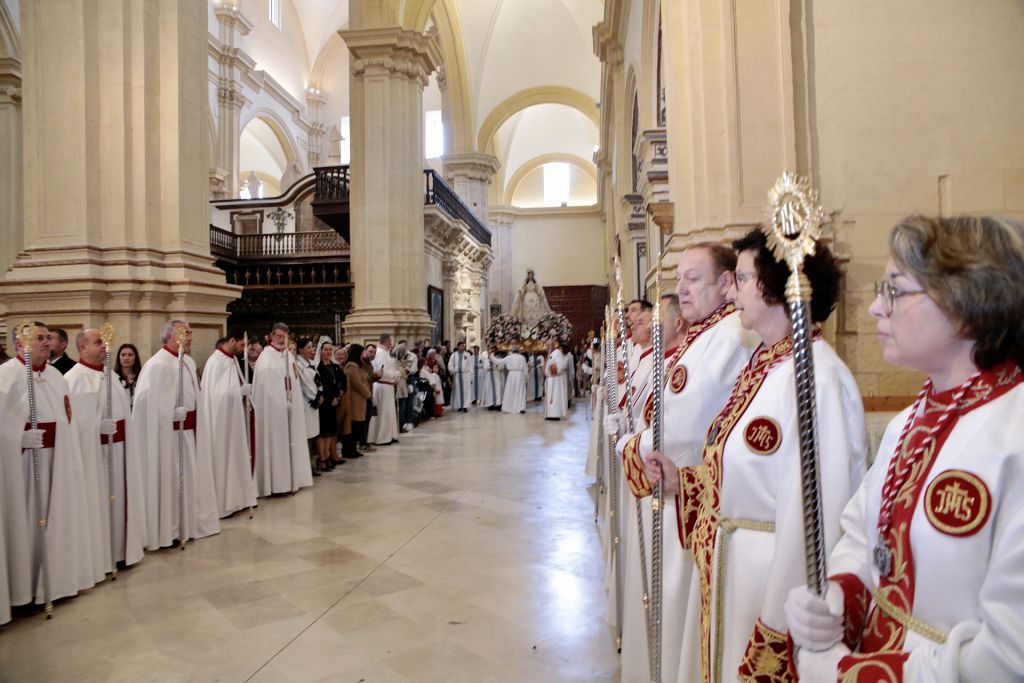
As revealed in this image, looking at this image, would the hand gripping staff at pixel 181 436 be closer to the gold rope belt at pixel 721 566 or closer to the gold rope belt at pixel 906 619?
the gold rope belt at pixel 721 566

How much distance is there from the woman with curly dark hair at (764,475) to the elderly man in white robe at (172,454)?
4531mm

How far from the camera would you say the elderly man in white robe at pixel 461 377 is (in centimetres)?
1652

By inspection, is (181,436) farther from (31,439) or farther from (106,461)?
(31,439)

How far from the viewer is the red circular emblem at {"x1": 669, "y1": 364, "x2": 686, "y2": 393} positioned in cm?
254

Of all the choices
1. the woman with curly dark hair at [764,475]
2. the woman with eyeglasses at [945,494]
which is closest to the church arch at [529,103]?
the woman with curly dark hair at [764,475]

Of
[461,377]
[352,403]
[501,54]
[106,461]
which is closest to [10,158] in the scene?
[352,403]

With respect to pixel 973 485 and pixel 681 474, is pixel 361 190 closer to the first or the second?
pixel 681 474

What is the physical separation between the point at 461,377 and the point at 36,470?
12.8m

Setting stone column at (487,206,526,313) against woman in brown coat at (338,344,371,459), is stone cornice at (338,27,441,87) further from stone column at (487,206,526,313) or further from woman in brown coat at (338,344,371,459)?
stone column at (487,206,526,313)

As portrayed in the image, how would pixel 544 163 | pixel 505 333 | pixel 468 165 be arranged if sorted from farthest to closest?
pixel 544 163 < pixel 468 165 < pixel 505 333

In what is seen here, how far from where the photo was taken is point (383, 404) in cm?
1084

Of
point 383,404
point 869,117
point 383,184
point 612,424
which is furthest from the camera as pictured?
point 383,184

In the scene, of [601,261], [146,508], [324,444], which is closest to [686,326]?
[146,508]

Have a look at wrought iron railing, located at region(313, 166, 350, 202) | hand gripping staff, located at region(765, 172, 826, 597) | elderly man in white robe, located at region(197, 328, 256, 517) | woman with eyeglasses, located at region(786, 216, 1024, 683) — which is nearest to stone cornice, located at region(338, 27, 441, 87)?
wrought iron railing, located at region(313, 166, 350, 202)
